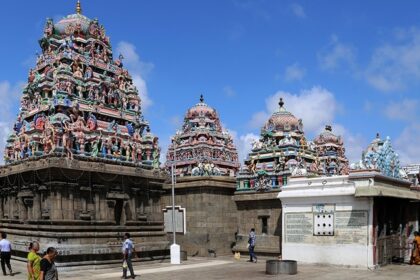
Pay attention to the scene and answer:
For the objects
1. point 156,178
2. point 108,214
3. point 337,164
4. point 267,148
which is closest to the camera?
point 108,214

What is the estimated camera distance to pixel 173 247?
86.3 ft

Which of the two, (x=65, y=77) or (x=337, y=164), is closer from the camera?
(x=65, y=77)

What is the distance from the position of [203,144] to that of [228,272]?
93.1 feet

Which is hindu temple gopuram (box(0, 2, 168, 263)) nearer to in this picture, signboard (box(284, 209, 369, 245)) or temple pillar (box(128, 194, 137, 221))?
temple pillar (box(128, 194, 137, 221))

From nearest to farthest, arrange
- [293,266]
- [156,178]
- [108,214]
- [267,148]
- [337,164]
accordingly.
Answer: [293,266]
[108,214]
[156,178]
[267,148]
[337,164]

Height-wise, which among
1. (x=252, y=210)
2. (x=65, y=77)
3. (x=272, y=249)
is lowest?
(x=272, y=249)

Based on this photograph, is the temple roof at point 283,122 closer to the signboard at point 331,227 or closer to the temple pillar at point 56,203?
Result: the signboard at point 331,227

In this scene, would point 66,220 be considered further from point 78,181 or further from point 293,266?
point 293,266

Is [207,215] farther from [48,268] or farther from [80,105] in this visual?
[48,268]

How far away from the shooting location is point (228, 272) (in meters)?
22.1

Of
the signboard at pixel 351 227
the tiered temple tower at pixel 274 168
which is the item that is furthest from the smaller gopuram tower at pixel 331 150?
the signboard at pixel 351 227

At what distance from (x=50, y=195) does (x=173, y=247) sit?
22.8 ft

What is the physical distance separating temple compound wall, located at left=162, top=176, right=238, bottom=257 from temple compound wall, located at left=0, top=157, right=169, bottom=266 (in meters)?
1.64

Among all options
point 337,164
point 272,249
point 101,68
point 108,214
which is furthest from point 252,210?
point 337,164
